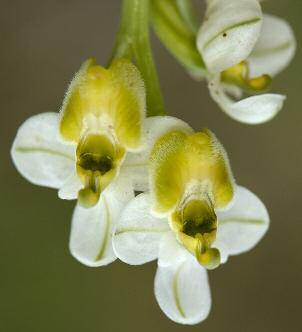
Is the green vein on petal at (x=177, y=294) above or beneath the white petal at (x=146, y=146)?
beneath

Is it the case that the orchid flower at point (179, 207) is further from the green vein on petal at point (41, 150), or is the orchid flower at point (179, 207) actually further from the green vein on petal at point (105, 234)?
the green vein on petal at point (41, 150)

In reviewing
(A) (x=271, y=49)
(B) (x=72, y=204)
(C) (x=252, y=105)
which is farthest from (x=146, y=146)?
(B) (x=72, y=204)

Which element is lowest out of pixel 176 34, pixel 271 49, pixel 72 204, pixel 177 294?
pixel 177 294

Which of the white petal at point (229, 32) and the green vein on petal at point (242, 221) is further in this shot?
the green vein on petal at point (242, 221)

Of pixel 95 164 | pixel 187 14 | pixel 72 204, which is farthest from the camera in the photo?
pixel 72 204

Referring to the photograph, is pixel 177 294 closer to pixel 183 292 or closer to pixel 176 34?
pixel 183 292

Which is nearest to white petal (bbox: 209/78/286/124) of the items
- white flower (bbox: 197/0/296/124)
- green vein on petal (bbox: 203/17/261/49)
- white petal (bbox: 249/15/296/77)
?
white flower (bbox: 197/0/296/124)

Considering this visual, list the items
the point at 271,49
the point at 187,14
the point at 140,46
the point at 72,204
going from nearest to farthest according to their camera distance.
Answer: the point at 140,46
the point at 187,14
the point at 271,49
the point at 72,204

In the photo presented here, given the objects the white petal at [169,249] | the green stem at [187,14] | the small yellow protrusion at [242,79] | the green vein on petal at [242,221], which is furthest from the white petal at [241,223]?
the green stem at [187,14]
